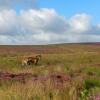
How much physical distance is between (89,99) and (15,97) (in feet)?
6.70

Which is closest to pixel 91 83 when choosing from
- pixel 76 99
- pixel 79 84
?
pixel 79 84

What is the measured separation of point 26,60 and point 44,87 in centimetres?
2807

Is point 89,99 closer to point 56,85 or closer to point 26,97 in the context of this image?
point 26,97

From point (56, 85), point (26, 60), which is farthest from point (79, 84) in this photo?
A: point (26, 60)

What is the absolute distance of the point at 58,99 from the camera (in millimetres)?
11305

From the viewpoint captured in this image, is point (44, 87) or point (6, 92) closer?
point (6, 92)

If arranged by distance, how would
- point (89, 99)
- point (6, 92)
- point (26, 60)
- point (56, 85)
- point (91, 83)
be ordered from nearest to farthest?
point (89, 99), point (6, 92), point (56, 85), point (91, 83), point (26, 60)

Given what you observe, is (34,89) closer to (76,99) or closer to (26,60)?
(76,99)

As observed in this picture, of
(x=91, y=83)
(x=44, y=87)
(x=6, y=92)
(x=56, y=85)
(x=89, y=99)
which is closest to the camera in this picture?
(x=89, y=99)

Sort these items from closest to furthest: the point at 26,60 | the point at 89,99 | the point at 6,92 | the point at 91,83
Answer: the point at 89,99 → the point at 6,92 → the point at 91,83 → the point at 26,60

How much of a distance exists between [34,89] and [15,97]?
49.8 inches

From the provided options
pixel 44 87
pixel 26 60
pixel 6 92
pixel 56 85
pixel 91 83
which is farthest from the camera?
pixel 26 60

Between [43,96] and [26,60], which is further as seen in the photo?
[26,60]

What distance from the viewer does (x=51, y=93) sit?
12.1 m
